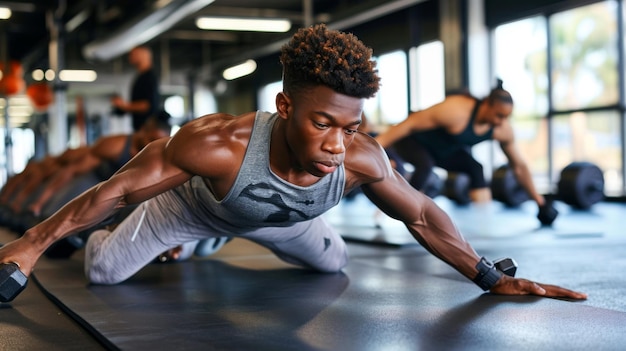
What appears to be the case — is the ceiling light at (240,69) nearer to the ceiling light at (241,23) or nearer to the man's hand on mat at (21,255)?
the ceiling light at (241,23)

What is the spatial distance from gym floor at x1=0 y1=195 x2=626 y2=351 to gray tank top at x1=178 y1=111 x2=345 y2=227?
0.26m

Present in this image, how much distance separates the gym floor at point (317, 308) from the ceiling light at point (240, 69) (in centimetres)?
939

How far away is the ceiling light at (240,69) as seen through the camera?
495 inches

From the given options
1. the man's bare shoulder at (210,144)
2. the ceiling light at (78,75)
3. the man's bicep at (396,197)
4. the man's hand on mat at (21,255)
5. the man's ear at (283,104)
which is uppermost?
the ceiling light at (78,75)

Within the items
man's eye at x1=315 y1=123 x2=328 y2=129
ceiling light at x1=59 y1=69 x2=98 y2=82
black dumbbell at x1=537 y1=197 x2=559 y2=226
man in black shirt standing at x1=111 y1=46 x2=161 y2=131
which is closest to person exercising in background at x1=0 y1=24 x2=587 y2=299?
man's eye at x1=315 y1=123 x2=328 y2=129

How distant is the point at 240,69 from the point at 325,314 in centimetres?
1149

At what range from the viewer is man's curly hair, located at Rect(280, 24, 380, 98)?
1.70 meters

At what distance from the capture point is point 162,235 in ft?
7.90

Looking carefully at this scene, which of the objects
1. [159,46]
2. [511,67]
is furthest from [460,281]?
[159,46]

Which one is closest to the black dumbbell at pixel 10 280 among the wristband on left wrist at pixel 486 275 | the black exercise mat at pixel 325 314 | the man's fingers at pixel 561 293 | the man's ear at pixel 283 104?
the black exercise mat at pixel 325 314

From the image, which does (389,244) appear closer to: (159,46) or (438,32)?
(438,32)

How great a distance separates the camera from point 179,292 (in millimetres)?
2361

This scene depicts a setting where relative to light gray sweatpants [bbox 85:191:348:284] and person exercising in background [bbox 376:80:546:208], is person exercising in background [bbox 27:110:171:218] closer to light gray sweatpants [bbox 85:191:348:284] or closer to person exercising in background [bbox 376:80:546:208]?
person exercising in background [bbox 376:80:546:208]

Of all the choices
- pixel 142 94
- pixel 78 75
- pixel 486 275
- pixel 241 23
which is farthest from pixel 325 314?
pixel 78 75
